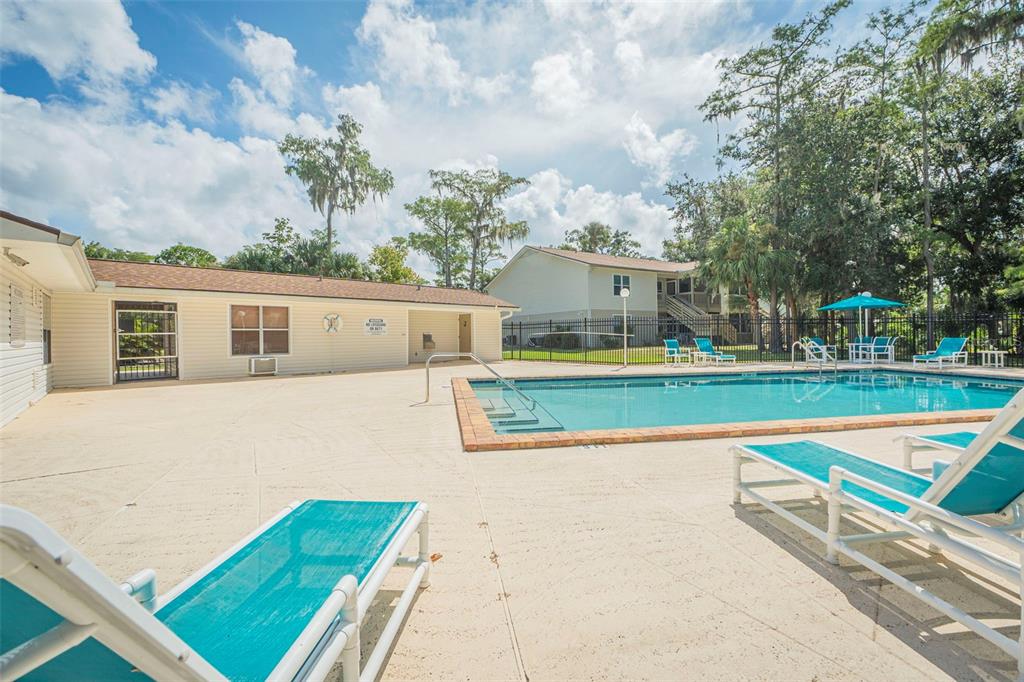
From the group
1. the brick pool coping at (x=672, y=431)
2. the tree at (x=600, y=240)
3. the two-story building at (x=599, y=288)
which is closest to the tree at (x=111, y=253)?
the two-story building at (x=599, y=288)

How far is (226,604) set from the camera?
1.57 meters

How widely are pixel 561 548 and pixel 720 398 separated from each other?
837 centimetres

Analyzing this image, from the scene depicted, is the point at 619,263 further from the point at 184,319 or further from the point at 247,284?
the point at 184,319

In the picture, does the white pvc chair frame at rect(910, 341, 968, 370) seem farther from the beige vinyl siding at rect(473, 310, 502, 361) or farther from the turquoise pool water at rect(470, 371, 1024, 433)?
the beige vinyl siding at rect(473, 310, 502, 361)

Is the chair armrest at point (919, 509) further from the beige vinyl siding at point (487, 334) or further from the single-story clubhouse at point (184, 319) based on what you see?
the beige vinyl siding at point (487, 334)

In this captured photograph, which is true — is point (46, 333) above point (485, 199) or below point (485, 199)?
below

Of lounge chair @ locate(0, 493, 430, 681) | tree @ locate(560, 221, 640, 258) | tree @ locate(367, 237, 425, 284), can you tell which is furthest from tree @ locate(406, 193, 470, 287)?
lounge chair @ locate(0, 493, 430, 681)

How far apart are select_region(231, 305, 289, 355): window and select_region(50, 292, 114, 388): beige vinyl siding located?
2.73m

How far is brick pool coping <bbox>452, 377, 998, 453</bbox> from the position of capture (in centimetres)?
489

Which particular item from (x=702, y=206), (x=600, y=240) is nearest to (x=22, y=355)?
(x=702, y=206)

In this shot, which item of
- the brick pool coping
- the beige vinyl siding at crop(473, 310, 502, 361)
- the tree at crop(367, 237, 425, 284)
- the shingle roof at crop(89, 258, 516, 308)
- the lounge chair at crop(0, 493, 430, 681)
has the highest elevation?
the tree at crop(367, 237, 425, 284)

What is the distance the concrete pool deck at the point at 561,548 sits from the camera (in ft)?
6.04

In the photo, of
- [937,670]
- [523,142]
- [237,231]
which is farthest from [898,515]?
[237,231]

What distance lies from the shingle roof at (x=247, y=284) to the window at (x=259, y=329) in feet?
2.07
